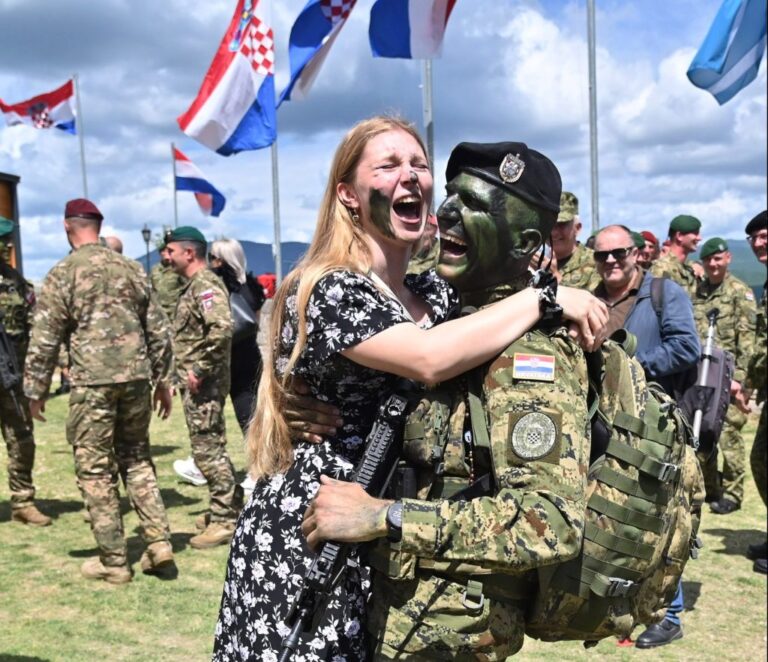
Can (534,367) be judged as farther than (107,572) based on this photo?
No

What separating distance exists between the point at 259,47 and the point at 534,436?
32.3 feet

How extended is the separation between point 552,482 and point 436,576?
0.35m

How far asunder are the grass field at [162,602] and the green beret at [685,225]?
2801 millimetres

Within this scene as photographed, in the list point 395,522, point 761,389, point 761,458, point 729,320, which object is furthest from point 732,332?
point 395,522

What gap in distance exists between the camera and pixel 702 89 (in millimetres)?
9758

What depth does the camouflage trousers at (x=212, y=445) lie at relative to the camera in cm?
668

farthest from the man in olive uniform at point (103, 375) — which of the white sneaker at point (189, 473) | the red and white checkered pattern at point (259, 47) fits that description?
the red and white checkered pattern at point (259, 47)

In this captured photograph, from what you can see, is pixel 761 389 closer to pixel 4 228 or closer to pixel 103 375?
pixel 103 375

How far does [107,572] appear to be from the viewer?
19.2 feet

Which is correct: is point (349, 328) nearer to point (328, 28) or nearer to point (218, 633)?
point (218, 633)

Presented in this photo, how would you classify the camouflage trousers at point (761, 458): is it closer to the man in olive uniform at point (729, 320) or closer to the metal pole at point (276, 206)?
the man in olive uniform at point (729, 320)

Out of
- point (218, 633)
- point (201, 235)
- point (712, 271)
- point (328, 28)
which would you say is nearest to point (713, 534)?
point (712, 271)

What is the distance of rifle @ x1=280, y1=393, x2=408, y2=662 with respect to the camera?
1.84m

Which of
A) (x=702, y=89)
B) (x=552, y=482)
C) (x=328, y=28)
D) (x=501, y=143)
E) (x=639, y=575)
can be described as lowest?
(x=639, y=575)
